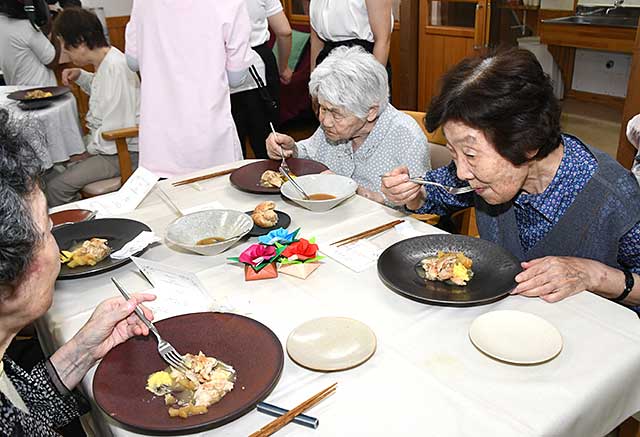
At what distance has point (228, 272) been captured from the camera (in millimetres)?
1364

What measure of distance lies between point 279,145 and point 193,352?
3.91 feet

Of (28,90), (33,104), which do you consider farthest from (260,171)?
(28,90)

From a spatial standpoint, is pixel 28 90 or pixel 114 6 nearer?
pixel 28 90

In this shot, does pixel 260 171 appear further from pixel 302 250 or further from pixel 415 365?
pixel 415 365

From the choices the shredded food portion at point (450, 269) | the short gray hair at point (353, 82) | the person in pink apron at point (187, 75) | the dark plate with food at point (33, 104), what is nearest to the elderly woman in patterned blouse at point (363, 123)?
the short gray hair at point (353, 82)

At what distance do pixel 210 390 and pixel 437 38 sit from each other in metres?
4.64

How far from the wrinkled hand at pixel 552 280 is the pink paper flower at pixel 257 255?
572 mm

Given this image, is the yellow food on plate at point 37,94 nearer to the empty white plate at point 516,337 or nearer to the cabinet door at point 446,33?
the cabinet door at point 446,33

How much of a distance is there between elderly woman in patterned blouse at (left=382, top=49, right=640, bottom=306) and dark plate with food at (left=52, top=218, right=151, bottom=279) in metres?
0.90

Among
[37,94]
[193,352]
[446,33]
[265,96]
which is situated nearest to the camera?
[193,352]

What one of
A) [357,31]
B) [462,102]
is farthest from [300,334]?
[357,31]

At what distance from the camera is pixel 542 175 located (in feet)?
4.46

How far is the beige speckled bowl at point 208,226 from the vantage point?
1.50m

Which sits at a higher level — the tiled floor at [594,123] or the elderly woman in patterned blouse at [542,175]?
the elderly woman in patterned blouse at [542,175]
